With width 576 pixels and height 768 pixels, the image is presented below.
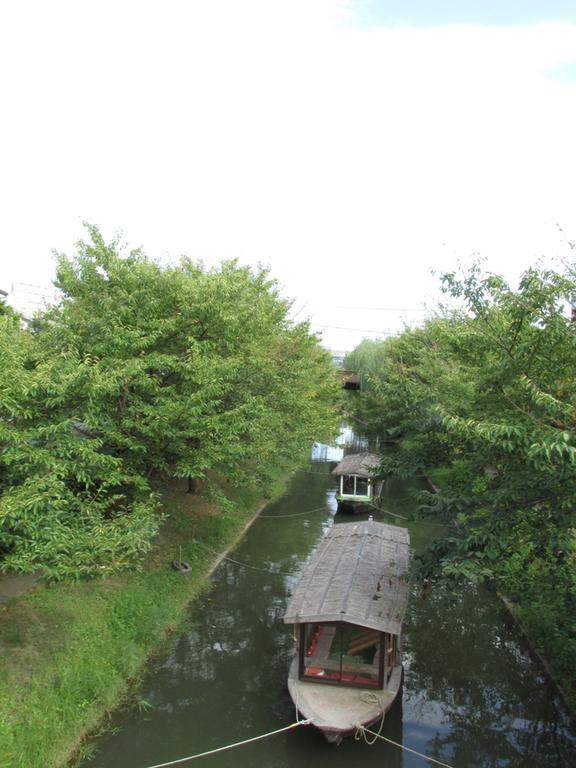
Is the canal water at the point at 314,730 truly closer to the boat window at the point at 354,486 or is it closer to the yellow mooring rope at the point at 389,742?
the yellow mooring rope at the point at 389,742

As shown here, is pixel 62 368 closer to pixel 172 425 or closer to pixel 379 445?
pixel 172 425

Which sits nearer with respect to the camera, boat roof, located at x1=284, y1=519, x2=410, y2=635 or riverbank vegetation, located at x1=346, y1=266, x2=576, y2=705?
riverbank vegetation, located at x1=346, y1=266, x2=576, y2=705

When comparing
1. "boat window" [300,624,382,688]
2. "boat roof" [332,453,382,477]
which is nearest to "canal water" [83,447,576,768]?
"boat window" [300,624,382,688]

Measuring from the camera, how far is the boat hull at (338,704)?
9.43 metres

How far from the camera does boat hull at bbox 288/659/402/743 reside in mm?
9430

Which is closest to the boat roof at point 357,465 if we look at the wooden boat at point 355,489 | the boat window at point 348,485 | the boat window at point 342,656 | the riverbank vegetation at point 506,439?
the wooden boat at point 355,489

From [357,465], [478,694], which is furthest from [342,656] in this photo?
[357,465]

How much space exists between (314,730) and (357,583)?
2.76 meters

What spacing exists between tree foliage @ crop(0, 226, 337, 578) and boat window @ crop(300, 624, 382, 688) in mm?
3834

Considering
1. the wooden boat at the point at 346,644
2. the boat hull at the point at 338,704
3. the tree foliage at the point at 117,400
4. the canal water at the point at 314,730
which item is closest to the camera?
the tree foliage at the point at 117,400

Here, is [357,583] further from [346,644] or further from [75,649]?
[75,649]

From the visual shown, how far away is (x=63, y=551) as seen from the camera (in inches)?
346

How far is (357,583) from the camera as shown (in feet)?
38.7

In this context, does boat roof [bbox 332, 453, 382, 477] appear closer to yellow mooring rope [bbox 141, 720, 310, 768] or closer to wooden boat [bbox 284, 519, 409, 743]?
wooden boat [bbox 284, 519, 409, 743]
